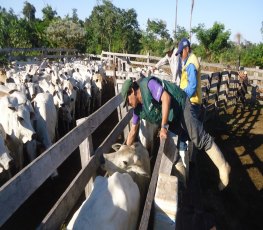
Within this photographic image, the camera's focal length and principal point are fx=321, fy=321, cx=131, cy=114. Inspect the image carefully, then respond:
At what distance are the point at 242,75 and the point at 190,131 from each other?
11450mm

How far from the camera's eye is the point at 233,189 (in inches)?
226

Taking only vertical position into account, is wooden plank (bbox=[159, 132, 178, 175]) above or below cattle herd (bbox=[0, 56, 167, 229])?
above

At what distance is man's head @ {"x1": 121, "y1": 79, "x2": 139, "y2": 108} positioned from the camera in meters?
3.48

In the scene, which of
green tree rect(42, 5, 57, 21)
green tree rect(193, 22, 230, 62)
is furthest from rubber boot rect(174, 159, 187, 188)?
green tree rect(42, 5, 57, 21)

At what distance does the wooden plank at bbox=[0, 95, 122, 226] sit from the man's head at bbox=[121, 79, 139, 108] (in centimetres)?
58

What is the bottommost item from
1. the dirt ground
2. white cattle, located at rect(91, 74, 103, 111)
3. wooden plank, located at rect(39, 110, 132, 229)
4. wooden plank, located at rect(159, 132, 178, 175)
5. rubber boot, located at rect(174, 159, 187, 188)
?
the dirt ground

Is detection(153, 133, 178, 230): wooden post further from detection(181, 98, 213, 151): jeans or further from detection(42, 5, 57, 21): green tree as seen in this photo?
detection(42, 5, 57, 21): green tree

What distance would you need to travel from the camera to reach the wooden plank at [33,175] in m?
1.75

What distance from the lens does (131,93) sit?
141 inches

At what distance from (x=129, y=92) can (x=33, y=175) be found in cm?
174

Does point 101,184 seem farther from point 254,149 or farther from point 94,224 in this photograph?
point 254,149

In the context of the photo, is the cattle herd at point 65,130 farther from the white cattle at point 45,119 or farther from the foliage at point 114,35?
the foliage at point 114,35

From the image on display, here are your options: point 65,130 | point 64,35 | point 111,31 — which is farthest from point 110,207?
point 111,31

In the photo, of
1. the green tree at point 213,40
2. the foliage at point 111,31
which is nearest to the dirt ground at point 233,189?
the foliage at point 111,31
